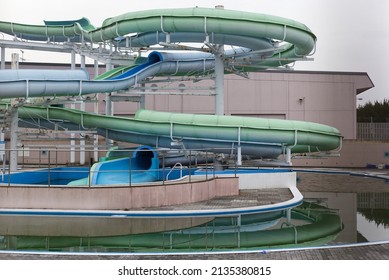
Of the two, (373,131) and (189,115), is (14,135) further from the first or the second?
(373,131)

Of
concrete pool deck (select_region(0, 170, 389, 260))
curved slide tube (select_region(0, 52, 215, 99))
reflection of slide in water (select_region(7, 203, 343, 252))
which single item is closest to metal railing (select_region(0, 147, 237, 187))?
Answer: curved slide tube (select_region(0, 52, 215, 99))

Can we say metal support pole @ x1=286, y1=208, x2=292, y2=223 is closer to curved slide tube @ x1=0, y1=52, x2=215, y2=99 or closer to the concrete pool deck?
the concrete pool deck

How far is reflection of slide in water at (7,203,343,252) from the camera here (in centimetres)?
1162

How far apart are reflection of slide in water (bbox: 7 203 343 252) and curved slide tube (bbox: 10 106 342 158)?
783cm

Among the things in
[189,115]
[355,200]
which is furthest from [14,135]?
[355,200]

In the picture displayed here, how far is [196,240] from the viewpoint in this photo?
12.3 meters

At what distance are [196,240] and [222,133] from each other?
9.80 meters

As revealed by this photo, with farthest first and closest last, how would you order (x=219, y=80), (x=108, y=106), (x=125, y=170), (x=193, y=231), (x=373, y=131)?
(x=373, y=131) → (x=108, y=106) → (x=219, y=80) → (x=125, y=170) → (x=193, y=231)

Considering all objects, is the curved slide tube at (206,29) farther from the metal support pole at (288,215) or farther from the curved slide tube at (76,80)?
the metal support pole at (288,215)

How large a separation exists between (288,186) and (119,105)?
79.9 feet

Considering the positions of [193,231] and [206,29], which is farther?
[206,29]

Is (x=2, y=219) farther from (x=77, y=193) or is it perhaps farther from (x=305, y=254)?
(x=305, y=254)

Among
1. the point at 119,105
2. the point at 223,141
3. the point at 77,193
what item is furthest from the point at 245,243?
the point at 119,105

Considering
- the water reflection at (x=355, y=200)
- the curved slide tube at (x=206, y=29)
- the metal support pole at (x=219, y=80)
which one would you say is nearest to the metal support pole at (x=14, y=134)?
the curved slide tube at (x=206, y=29)
